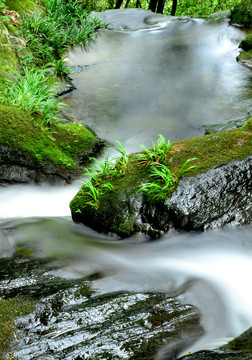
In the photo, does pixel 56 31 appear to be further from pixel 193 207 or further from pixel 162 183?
pixel 193 207

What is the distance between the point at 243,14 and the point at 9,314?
14.1 metres

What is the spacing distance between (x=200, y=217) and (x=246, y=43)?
29.4 ft

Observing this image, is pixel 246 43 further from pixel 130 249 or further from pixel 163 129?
pixel 130 249

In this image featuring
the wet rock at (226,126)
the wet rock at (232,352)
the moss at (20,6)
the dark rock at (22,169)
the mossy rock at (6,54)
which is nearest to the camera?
the wet rock at (232,352)

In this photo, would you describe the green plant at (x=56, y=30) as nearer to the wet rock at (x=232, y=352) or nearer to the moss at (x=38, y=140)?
the moss at (x=38, y=140)

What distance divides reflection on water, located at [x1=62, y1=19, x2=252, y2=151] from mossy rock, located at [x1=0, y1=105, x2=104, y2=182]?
4.77 ft

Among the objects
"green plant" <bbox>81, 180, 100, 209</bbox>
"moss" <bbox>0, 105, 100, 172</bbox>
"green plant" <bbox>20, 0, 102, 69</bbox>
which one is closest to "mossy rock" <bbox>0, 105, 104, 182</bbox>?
"moss" <bbox>0, 105, 100, 172</bbox>

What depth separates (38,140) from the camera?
4961 millimetres

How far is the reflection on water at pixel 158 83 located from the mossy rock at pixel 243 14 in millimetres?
642

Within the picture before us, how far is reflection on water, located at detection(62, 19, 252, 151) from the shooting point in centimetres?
689

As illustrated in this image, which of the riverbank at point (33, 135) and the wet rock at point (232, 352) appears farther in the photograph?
the riverbank at point (33, 135)

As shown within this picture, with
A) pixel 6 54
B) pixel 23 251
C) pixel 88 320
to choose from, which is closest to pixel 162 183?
pixel 23 251

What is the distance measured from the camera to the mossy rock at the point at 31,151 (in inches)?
185

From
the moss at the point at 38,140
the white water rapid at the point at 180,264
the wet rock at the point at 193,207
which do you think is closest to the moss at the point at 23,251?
the white water rapid at the point at 180,264
